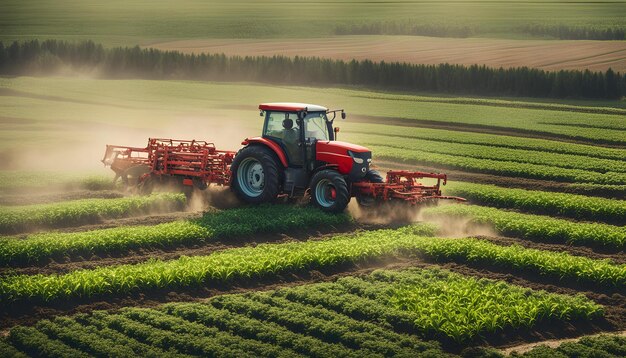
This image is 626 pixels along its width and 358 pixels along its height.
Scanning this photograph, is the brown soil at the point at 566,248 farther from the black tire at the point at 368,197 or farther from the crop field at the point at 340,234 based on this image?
the black tire at the point at 368,197

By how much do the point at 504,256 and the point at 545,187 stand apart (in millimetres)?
12088

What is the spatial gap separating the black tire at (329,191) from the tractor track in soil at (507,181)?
23.8ft

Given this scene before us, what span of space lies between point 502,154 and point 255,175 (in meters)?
16.3

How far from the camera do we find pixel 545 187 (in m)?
31.4

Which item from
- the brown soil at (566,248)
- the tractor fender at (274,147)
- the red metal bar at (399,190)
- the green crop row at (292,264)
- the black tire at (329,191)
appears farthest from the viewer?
the tractor fender at (274,147)

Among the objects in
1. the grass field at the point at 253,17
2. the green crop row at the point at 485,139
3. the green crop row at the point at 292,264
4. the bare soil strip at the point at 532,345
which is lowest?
the bare soil strip at the point at 532,345

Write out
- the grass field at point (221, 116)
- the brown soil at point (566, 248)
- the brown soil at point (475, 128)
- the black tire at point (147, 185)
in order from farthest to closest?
the brown soil at point (475, 128) < the grass field at point (221, 116) < the black tire at point (147, 185) < the brown soil at point (566, 248)

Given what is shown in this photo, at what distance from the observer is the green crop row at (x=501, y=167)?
105ft

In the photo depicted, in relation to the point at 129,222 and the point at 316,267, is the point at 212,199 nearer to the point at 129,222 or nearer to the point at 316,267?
the point at 129,222

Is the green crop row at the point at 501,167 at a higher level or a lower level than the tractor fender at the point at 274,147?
lower

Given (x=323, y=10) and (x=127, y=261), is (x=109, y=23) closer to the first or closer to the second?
(x=323, y=10)

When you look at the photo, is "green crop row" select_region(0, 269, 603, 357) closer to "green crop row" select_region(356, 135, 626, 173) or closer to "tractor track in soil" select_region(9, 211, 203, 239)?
"tractor track in soil" select_region(9, 211, 203, 239)

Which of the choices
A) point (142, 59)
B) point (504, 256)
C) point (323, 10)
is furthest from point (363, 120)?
point (323, 10)

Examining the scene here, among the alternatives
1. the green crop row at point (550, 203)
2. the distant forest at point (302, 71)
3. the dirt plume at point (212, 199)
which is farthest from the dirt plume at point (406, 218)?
the distant forest at point (302, 71)
